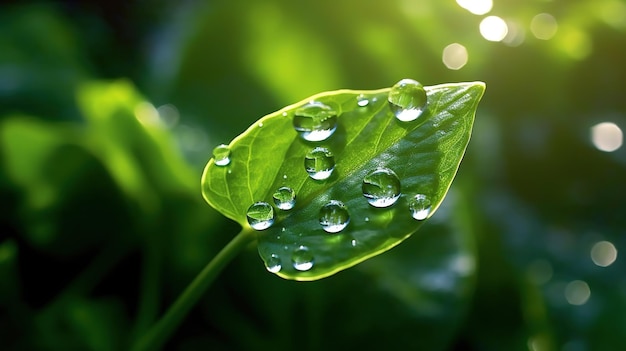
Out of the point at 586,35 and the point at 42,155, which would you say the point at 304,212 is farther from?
the point at 586,35

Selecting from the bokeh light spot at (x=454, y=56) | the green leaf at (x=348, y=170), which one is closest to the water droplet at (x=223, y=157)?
the green leaf at (x=348, y=170)

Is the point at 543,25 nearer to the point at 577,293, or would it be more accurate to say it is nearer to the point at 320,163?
the point at 577,293

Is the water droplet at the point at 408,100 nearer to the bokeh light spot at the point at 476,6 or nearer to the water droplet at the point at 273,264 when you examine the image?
the water droplet at the point at 273,264

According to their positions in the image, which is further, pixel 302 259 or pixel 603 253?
pixel 603 253

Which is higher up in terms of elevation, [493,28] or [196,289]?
[493,28]

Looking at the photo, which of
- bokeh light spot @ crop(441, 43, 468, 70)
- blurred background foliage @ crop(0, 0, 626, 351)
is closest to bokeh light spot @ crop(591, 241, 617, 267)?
blurred background foliage @ crop(0, 0, 626, 351)

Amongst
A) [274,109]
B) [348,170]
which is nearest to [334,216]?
[348,170]

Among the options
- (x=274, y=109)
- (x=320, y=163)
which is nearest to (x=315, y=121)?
(x=320, y=163)
